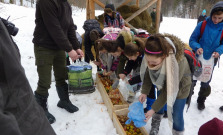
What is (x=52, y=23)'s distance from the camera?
1.99m

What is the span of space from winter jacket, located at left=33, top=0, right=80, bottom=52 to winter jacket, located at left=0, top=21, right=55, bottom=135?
58.8 inches

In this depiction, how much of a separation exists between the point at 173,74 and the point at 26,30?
8.50 m

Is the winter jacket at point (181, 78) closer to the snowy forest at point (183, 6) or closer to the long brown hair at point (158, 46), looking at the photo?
the long brown hair at point (158, 46)

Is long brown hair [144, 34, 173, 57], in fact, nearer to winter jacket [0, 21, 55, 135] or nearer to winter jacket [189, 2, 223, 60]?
winter jacket [0, 21, 55, 135]

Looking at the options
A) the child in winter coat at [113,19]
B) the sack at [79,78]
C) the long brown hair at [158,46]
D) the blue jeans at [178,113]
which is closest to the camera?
the long brown hair at [158,46]

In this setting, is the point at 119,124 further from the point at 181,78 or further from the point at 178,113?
the point at 181,78

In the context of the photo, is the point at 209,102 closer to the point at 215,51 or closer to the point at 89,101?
the point at 215,51

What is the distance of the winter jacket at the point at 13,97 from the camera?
1.77 feet

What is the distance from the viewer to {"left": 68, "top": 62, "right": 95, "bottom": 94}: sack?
10.5 feet

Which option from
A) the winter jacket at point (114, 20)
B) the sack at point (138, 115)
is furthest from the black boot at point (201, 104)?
the winter jacket at point (114, 20)

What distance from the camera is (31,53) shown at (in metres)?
5.72

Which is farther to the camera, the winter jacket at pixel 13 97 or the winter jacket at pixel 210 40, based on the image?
the winter jacket at pixel 210 40

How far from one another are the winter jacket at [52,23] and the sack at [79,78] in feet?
3.25

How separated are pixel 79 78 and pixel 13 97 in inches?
104
